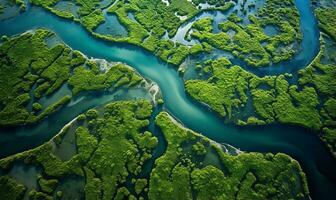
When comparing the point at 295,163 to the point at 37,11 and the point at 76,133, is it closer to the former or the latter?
the point at 76,133

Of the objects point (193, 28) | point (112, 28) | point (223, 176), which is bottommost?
point (223, 176)

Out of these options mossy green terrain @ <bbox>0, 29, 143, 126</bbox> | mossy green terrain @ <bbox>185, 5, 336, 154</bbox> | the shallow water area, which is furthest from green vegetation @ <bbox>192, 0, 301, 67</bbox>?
mossy green terrain @ <bbox>0, 29, 143, 126</bbox>

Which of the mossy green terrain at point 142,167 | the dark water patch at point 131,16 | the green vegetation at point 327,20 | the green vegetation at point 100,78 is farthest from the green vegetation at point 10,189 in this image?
the green vegetation at point 327,20

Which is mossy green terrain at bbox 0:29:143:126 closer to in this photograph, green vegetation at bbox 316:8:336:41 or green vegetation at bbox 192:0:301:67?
green vegetation at bbox 192:0:301:67

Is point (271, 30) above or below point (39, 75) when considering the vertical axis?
above

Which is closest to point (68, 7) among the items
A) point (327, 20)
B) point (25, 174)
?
point (25, 174)

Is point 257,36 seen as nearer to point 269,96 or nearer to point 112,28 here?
point 269,96
